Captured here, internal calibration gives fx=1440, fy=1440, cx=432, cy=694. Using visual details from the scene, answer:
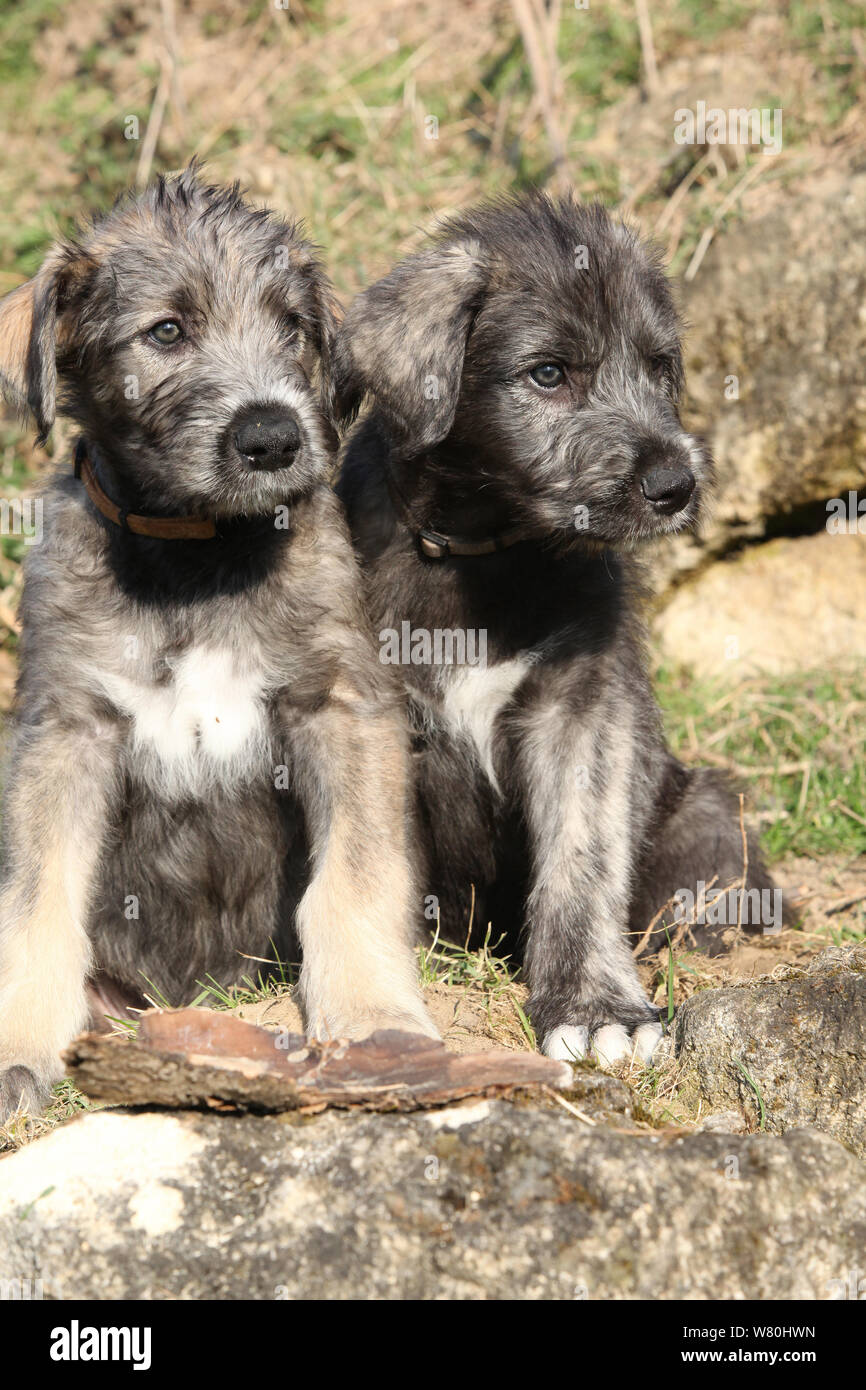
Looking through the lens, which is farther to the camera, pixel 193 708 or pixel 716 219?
pixel 716 219

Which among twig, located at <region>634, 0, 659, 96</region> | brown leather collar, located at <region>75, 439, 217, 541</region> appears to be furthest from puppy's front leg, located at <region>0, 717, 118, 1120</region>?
twig, located at <region>634, 0, 659, 96</region>

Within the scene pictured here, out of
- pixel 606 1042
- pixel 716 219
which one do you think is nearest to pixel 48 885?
pixel 606 1042

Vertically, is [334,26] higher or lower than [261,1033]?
higher

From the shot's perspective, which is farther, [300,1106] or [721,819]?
[721,819]

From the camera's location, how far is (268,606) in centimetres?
445

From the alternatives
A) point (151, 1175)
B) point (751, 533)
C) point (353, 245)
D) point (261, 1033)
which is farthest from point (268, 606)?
point (353, 245)

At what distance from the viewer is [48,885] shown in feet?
13.9

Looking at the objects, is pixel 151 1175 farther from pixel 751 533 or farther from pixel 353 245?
pixel 353 245

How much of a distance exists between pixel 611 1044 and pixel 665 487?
1.67 metres

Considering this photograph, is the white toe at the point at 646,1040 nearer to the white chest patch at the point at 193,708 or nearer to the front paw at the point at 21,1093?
the white chest patch at the point at 193,708

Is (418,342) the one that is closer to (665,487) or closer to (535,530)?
(535,530)

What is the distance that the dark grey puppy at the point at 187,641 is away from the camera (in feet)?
13.7

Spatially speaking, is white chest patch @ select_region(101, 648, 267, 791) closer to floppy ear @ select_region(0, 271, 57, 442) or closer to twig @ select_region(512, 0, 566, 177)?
floppy ear @ select_region(0, 271, 57, 442)

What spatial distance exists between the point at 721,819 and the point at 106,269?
2.95 meters
